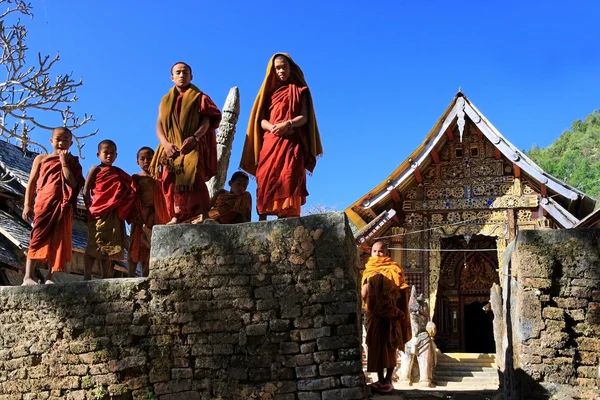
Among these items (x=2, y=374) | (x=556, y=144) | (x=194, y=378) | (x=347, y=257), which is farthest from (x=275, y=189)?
(x=556, y=144)

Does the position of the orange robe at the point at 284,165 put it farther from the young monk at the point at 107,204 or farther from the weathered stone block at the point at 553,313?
the weathered stone block at the point at 553,313

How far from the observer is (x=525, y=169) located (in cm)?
1301

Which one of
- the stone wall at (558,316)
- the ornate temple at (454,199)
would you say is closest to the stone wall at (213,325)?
the stone wall at (558,316)

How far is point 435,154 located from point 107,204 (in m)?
8.80

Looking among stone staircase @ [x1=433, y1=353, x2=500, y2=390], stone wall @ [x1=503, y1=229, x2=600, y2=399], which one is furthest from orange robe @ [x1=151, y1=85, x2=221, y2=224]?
stone staircase @ [x1=433, y1=353, x2=500, y2=390]

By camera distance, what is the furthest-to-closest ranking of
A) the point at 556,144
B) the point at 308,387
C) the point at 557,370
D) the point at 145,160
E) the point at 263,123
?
the point at 556,144 → the point at 145,160 → the point at 263,123 → the point at 557,370 → the point at 308,387

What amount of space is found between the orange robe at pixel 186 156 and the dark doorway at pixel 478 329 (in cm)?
1172

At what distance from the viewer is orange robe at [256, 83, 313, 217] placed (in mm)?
5668

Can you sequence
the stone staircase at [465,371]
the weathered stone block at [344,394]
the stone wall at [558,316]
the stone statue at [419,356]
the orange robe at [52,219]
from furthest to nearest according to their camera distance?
the stone staircase at [465,371] < the stone statue at [419,356] < the orange robe at [52,219] < the stone wall at [558,316] < the weathered stone block at [344,394]

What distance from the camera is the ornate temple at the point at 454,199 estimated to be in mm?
13094

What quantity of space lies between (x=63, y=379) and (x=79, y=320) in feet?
1.53

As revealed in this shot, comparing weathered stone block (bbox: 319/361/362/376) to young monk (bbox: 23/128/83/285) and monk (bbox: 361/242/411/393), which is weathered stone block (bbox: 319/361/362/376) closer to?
monk (bbox: 361/242/411/393)

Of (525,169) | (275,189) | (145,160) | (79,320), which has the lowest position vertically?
(79,320)

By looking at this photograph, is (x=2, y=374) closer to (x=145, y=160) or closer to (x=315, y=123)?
(x=145, y=160)
